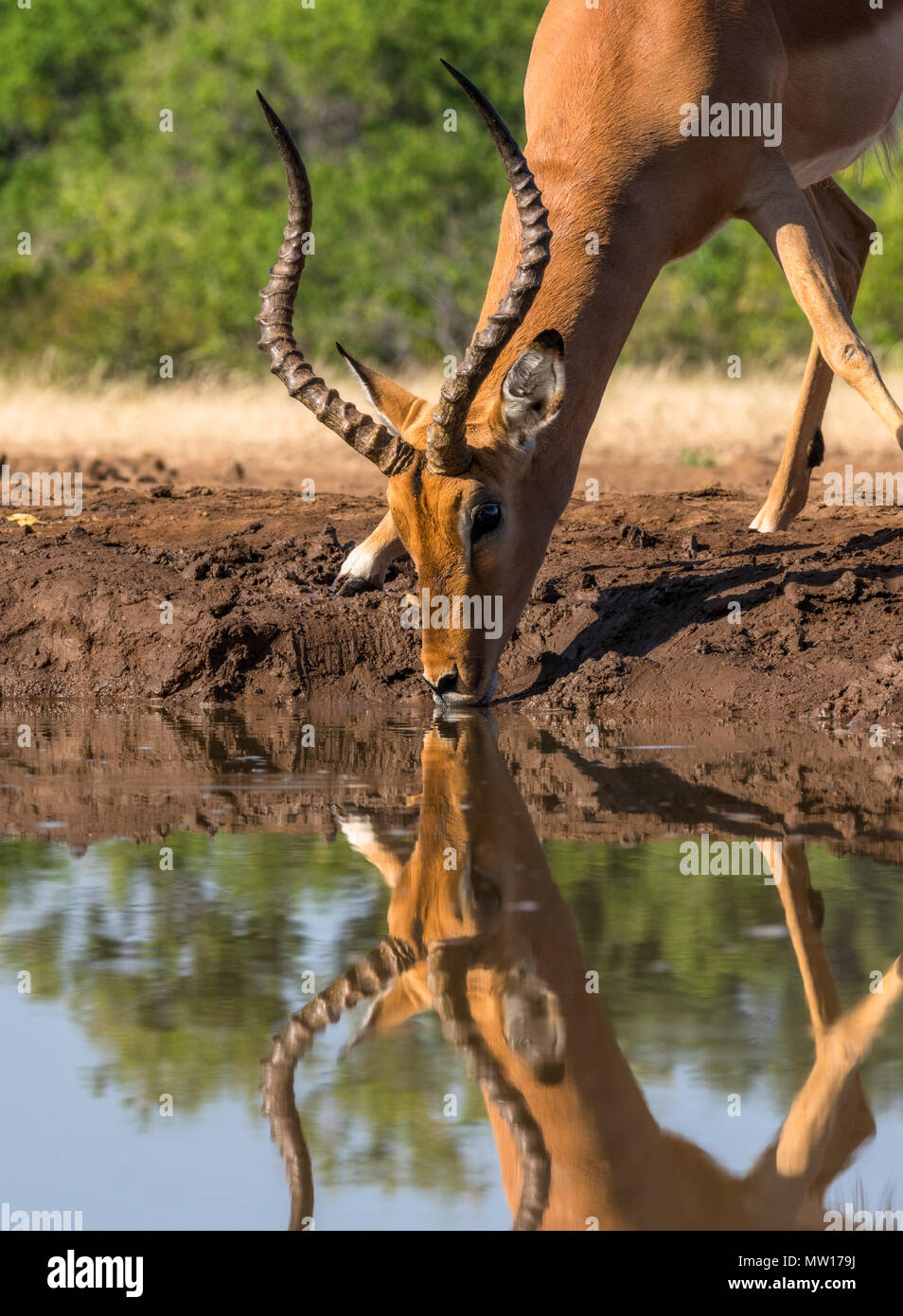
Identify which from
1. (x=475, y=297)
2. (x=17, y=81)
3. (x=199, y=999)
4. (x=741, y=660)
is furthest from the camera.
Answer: (x=17, y=81)

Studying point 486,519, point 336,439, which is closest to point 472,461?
point 486,519

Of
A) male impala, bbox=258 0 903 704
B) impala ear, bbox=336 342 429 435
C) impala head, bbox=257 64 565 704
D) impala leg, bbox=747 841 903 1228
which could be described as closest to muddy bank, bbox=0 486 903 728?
male impala, bbox=258 0 903 704

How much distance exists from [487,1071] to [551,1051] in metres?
0.17

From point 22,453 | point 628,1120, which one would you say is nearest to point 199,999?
point 628,1120

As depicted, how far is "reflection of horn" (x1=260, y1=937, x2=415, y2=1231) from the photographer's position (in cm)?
313

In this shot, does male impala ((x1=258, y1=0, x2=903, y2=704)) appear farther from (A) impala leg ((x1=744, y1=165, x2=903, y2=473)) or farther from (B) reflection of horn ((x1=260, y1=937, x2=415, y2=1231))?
(B) reflection of horn ((x1=260, y1=937, x2=415, y2=1231))

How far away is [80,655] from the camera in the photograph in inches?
343

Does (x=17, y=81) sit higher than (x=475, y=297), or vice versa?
(x=17, y=81)

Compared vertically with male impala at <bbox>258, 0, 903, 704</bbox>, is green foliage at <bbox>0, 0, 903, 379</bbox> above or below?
above

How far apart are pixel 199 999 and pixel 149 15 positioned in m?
40.6

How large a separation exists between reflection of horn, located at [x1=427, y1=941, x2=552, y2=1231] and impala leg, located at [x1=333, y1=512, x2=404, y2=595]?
4.31 m
